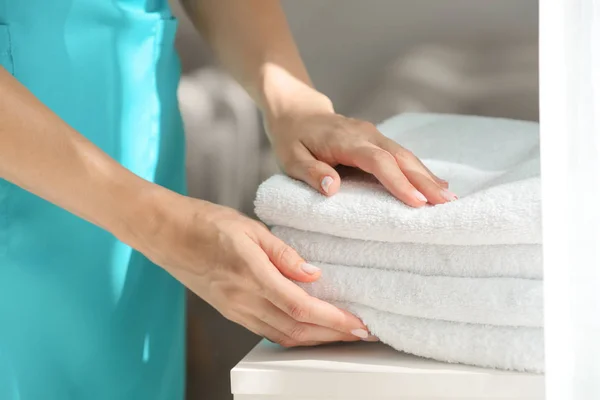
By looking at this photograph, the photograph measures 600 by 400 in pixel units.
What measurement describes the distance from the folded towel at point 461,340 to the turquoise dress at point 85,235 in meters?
0.30

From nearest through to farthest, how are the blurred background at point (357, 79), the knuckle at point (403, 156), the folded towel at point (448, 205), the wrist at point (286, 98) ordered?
the folded towel at point (448, 205) < the knuckle at point (403, 156) < the wrist at point (286, 98) < the blurred background at point (357, 79)

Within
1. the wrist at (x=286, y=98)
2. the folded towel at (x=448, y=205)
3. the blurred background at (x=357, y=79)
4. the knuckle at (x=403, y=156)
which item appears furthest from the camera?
the blurred background at (x=357, y=79)

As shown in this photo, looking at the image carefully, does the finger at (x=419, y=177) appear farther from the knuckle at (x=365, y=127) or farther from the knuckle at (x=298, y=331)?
the knuckle at (x=298, y=331)

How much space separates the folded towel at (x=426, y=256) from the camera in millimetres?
648

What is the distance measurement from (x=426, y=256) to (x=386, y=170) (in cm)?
9

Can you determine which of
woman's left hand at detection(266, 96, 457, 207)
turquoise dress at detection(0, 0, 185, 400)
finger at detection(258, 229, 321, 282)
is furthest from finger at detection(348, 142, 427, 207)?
turquoise dress at detection(0, 0, 185, 400)

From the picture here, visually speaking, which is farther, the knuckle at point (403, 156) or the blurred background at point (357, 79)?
the blurred background at point (357, 79)

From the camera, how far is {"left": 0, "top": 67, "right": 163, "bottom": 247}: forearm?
67 cm

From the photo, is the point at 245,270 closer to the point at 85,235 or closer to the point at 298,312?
the point at 298,312

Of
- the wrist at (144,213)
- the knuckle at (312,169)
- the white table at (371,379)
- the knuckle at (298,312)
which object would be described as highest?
the knuckle at (312,169)

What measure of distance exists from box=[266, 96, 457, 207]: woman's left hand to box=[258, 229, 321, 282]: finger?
7 centimetres

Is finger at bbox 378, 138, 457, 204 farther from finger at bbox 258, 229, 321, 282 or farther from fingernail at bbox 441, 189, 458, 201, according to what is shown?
finger at bbox 258, 229, 321, 282

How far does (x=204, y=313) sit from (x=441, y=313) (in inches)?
22.0

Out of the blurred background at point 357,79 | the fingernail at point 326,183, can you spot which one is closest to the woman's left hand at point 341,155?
the fingernail at point 326,183
